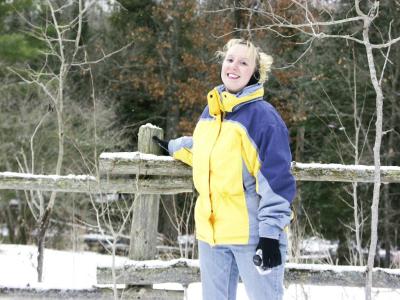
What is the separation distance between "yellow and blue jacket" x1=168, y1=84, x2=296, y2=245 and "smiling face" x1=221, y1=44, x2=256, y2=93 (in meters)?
0.05

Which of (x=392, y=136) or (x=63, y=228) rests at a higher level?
(x=392, y=136)

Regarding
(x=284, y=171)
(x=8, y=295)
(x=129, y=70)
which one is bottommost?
(x=8, y=295)

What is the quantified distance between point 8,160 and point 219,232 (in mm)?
12062

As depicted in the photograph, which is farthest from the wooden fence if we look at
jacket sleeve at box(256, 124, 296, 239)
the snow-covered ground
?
jacket sleeve at box(256, 124, 296, 239)

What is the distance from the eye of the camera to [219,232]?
2.61 meters

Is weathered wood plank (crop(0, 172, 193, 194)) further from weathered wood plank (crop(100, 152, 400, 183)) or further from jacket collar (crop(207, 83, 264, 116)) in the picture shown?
jacket collar (crop(207, 83, 264, 116))

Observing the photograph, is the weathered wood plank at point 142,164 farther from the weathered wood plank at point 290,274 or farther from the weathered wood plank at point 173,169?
the weathered wood plank at point 290,274

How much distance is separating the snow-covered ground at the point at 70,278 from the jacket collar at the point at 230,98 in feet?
5.52

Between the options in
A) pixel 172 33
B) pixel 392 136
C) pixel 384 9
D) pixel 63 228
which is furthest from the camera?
pixel 172 33

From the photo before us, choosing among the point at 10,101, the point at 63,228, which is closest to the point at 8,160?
the point at 10,101

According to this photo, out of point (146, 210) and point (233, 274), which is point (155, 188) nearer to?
point (146, 210)

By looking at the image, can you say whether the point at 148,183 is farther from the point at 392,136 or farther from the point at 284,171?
the point at 392,136

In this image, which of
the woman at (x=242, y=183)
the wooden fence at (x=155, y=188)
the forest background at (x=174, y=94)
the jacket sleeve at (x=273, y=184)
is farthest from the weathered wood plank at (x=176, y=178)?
the forest background at (x=174, y=94)

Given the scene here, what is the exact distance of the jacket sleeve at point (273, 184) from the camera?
242 cm
